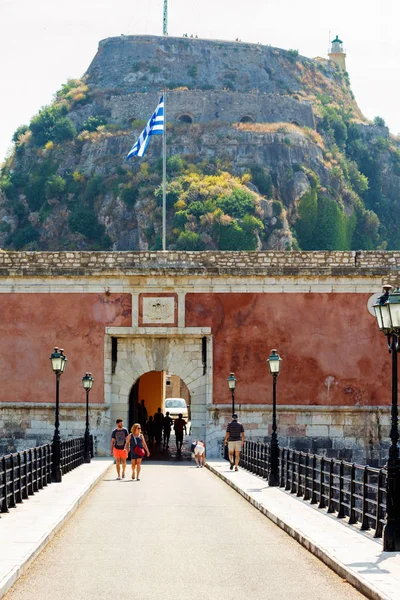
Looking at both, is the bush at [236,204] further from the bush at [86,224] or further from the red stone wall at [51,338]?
the red stone wall at [51,338]

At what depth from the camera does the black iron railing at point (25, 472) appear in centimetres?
1480

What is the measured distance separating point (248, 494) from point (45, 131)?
307 ft

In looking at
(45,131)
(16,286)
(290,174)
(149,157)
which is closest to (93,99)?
(45,131)

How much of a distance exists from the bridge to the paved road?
1cm

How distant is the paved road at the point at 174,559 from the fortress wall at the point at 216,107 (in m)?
90.1

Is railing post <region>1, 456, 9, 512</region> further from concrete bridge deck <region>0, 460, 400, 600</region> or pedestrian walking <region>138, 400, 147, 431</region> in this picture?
pedestrian walking <region>138, 400, 147, 431</region>

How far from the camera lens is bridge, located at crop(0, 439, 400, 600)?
10.1m

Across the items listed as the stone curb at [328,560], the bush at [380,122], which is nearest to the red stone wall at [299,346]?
the stone curb at [328,560]

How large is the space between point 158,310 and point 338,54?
107m

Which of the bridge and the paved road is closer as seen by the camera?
the paved road

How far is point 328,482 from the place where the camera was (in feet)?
67.3

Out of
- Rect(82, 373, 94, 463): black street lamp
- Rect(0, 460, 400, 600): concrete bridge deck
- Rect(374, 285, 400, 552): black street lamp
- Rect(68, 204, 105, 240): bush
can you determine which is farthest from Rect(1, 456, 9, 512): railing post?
Rect(68, 204, 105, 240): bush

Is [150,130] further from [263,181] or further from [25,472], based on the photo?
[263,181]

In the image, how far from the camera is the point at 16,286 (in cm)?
3006
